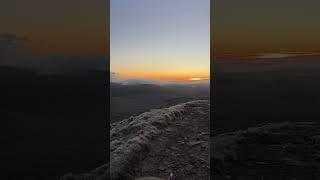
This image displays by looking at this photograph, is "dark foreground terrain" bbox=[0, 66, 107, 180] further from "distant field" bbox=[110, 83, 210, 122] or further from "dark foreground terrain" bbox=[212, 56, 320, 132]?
"dark foreground terrain" bbox=[212, 56, 320, 132]

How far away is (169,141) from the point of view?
23.6 ft

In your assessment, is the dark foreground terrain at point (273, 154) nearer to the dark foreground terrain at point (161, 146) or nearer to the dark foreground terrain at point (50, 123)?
the dark foreground terrain at point (161, 146)

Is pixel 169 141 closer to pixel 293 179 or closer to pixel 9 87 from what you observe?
pixel 293 179

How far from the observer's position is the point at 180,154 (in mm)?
6914

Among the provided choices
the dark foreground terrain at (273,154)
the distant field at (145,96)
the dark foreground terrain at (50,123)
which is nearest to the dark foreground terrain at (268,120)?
the dark foreground terrain at (273,154)

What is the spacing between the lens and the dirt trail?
663 cm

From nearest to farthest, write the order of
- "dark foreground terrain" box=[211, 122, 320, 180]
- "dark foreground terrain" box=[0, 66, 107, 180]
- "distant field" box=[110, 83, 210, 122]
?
"dark foreground terrain" box=[0, 66, 107, 180] → "dark foreground terrain" box=[211, 122, 320, 180] → "distant field" box=[110, 83, 210, 122]

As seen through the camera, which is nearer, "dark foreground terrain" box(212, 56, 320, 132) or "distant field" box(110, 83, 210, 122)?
"dark foreground terrain" box(212, 56, 320, 132)

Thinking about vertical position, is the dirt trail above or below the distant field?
below

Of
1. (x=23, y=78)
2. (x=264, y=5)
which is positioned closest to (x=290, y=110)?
(x=264, y=5)

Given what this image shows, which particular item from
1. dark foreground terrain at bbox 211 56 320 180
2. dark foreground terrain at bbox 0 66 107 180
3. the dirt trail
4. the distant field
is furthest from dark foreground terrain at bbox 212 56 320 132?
dark foreground terrain at bbox 0 66 107 180

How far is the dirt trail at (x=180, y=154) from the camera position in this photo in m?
6.63

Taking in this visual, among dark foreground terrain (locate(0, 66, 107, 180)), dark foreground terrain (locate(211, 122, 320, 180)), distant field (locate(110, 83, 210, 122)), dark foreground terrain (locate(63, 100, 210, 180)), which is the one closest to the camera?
dark foreground terrain (locate(0, 66, 107, 180))

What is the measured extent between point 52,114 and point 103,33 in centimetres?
152
